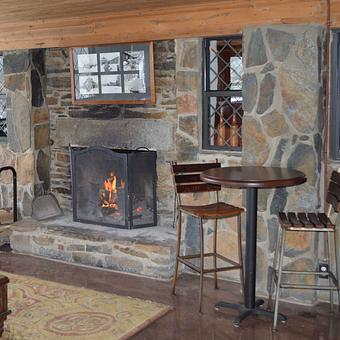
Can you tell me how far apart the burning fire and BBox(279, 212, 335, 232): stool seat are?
1.81 metres

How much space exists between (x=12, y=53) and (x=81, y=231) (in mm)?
1928

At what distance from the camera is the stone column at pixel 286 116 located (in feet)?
12.5

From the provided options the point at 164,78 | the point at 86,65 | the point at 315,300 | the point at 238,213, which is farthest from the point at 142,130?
the point at 315,300

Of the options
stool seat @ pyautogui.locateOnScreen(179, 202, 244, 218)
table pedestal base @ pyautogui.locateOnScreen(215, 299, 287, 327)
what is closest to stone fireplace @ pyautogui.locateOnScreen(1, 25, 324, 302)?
stool seat @ pyautogui.locateOnScreen(179, 202, 244, 218)

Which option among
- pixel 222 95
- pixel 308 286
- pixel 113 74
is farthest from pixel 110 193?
pixel 308 286

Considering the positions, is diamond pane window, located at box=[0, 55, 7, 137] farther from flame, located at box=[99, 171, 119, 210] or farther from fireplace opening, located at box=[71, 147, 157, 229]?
flame, located at box=[99, 171, 119, 210]

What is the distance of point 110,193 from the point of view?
16.7 feet

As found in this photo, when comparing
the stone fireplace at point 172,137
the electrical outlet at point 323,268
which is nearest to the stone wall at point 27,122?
the stone fireplace at point 172,137

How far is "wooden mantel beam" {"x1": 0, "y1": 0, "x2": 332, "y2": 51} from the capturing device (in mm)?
3879

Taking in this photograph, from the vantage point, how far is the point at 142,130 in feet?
16.4

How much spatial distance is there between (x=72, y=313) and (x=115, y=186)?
4.90 feet

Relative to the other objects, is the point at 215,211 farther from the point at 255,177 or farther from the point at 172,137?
the point at 172,137

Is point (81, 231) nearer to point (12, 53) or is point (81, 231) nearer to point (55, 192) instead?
point (55, 192)

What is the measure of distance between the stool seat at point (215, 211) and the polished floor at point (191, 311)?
66 centimetres
